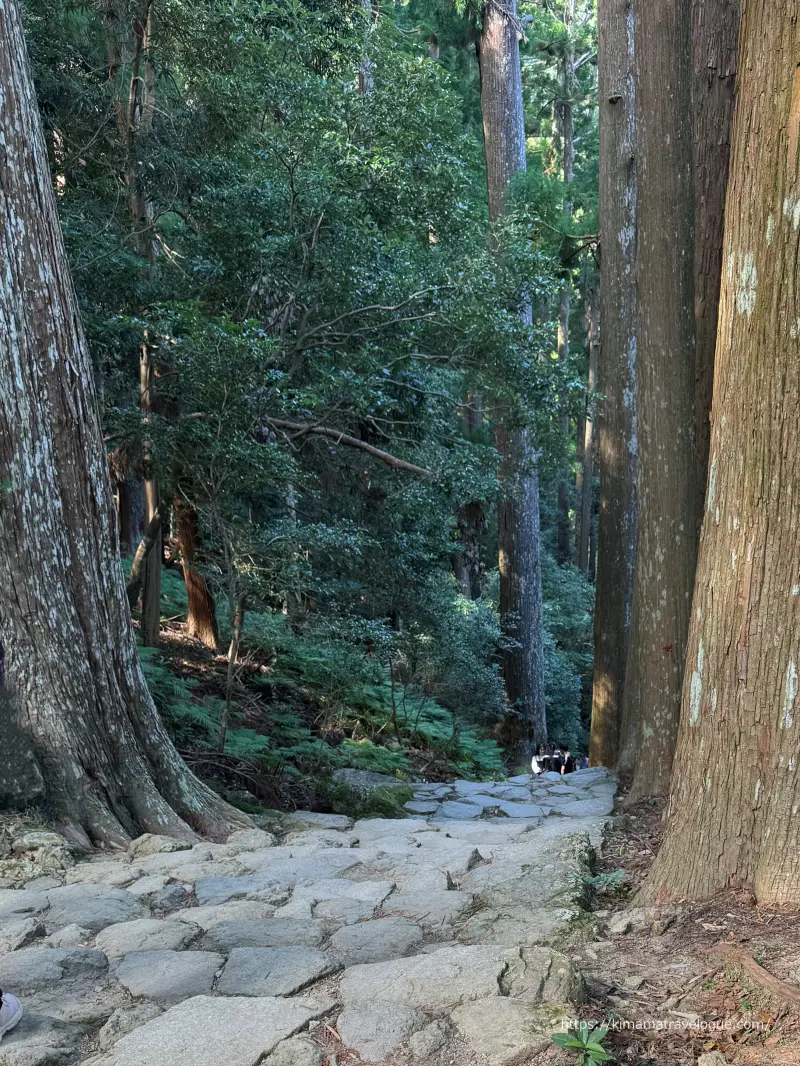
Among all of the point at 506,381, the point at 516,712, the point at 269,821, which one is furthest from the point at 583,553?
the point at 269,821

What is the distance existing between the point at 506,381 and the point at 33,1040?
8.03 meters

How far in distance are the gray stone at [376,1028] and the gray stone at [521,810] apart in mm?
4432

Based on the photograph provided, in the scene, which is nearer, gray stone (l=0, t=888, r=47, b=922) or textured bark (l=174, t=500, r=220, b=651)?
gray stone (l=0, t=888, r=47, b=922)

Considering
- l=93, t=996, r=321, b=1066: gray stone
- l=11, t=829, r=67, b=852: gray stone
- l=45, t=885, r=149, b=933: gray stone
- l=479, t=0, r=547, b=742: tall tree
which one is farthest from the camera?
l=479, t=0, r=547, b=742: tall tree

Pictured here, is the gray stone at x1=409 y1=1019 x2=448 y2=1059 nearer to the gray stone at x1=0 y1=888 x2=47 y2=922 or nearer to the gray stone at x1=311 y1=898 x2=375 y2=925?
the gray stone at x1=311 y1=898 x2=375 y2=925

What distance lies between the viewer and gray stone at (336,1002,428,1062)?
2.53 meters

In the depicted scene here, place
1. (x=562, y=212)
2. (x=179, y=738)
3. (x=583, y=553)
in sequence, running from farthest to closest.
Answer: (x=583, y=553)
(x=562, y=212)
(x=179, y=738)

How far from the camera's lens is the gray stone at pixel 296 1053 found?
98.3 inches

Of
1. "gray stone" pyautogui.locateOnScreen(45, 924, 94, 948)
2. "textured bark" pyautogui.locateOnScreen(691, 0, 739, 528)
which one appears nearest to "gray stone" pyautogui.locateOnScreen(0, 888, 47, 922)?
"gray stone" pyautogui.locateOnScreen(45, 924, 94, 948)

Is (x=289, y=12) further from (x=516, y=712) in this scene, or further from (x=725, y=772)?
(x=516, y=712)

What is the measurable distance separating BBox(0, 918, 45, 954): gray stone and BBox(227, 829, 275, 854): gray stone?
59.7 inches

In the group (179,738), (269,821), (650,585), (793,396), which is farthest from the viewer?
(179,738)

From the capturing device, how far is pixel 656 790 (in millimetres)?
6590

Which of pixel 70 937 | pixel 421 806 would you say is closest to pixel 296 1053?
pixel 70 937
